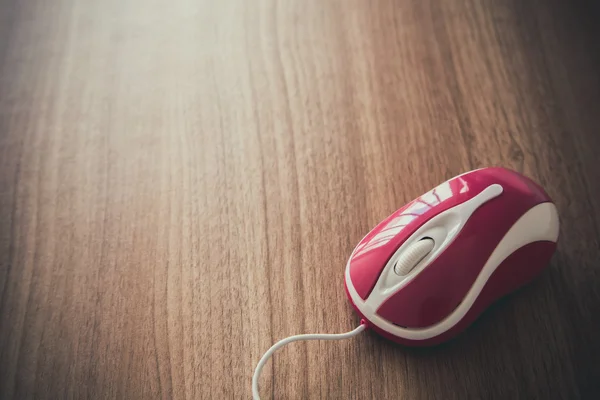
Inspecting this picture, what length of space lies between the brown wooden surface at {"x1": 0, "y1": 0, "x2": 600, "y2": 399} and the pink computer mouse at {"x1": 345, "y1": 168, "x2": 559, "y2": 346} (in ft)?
0.15

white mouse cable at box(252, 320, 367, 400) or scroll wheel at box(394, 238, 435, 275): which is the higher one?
scroll wheel at box(394, 238, 435, 275)

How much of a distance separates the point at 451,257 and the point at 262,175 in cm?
26

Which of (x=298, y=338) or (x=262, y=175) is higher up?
(x=262, y=175)

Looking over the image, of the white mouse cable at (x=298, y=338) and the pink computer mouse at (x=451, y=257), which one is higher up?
the pink computer mouse at (x=451, y=257)

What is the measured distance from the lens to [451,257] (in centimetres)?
52

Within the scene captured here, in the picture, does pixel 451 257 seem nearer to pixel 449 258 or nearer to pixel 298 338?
pixel 449 258

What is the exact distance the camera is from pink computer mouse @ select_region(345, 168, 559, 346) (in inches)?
20.7

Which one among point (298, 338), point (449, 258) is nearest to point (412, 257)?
point (449, 258)

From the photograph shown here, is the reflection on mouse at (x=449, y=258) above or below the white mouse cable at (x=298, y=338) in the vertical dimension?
above

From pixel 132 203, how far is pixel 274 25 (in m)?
0.33

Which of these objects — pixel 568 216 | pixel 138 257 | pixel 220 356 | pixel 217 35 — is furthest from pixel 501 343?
pixel 217 35

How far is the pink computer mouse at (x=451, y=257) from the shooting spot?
525 mm

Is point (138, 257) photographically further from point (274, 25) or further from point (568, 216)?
point (568, 216)

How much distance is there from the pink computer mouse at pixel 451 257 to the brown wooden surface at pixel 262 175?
0.05 m
